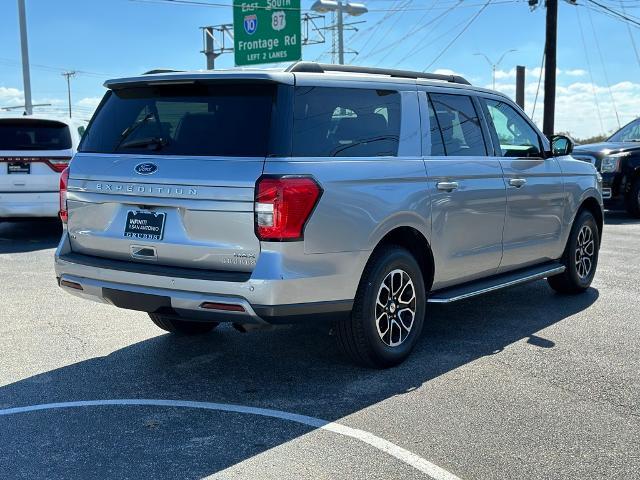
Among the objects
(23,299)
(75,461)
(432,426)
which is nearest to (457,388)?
(432,426)

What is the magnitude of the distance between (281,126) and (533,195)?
295 centimetres

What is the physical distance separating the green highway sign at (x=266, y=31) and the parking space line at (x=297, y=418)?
20601mm

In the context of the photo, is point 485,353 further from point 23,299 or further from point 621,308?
point 23,299

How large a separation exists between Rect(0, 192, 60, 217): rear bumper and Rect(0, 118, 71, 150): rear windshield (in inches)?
27.2

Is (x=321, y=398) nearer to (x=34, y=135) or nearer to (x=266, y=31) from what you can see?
(x=34, y=135)

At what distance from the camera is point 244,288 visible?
4.21 meters

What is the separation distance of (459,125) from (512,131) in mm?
976

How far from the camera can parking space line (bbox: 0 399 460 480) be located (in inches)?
141

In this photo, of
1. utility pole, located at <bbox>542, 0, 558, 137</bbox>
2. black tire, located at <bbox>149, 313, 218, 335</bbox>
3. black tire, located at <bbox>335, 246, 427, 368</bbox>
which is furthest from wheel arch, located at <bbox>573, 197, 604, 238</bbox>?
utility pole, located at <bbox>542, 0, 558, 137</bbox>

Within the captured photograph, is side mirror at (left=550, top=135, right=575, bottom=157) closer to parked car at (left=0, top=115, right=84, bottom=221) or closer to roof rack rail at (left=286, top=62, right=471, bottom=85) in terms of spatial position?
roof rack rail at (left=286, top=62, right=471, bottom=85)

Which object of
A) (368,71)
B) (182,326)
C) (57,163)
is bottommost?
(182,326)

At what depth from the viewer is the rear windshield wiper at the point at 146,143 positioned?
4.67 metres

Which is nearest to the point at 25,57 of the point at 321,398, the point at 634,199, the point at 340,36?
the point at 340,36

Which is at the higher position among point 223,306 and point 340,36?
point 340,36
